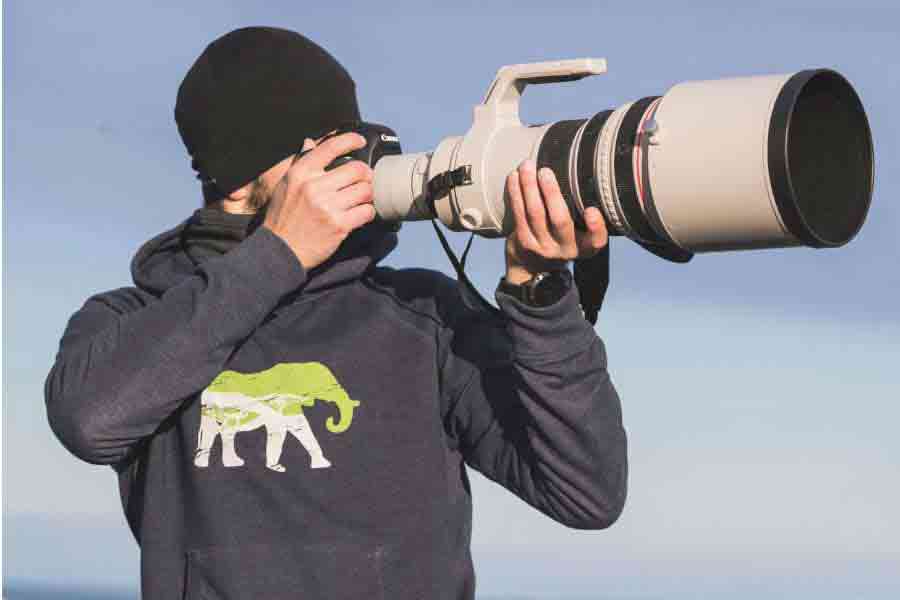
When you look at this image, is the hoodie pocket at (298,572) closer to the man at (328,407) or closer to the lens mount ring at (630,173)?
the man at (328,407)

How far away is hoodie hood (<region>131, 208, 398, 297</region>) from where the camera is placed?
3.85 meters

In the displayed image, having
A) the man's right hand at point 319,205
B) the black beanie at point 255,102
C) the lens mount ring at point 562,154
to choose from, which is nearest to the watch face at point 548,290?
the lens mount ring at point 562,154

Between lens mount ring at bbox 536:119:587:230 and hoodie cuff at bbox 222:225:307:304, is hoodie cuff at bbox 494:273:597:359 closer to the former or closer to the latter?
lens mount ring at bbox 536:119:587:230

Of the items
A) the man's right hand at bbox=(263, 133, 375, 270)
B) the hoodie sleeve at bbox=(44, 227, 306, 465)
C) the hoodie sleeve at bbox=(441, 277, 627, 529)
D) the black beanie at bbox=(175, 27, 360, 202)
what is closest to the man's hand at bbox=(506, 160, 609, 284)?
the hoodie sleeve at bbox=(441, 277, 627, 529)

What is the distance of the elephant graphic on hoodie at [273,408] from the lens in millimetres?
3701

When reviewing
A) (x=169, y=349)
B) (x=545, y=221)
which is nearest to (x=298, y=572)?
(x=169, y=349)

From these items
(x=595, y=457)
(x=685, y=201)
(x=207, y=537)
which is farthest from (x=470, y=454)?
(x=685, y=201)

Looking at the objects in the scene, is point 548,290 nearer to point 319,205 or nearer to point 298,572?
point 319,205

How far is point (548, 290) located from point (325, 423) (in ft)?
1.90

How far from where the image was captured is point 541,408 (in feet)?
11.7

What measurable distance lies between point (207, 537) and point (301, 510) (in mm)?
217

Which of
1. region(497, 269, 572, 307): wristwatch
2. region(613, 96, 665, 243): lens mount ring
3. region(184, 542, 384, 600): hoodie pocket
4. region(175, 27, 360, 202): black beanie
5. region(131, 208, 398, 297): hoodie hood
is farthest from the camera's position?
region(175, 27, 360, 202): black beanie

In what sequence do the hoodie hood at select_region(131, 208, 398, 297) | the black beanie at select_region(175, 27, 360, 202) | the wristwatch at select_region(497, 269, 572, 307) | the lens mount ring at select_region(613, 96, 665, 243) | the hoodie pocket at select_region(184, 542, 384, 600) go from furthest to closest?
the black beanie at select_region(175, 27, 360, 202)
the hoodie hood at select_region(131, 208, 398, 297)
the hoodie pocket at select_region(184, 542, 384, 600)
the wristwatch at select_region(497, 269, 572, 307)
the lens mount ring at select_region(613, 96, 665, 243)

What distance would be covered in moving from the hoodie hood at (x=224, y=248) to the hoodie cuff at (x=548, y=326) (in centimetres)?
47
